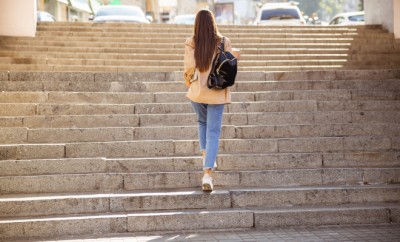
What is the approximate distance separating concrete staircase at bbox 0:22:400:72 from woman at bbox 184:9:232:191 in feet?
15.2

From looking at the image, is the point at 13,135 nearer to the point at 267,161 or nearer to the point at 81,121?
the point at 81,121

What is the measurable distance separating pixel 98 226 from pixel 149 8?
1697 inches

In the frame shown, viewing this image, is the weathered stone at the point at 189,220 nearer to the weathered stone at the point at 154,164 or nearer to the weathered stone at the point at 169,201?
the weathered stone at the point at 169,201

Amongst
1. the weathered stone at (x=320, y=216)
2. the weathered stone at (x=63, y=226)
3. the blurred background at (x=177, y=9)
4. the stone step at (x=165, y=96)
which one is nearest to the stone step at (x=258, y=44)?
the stone step at (x=165, y=96)

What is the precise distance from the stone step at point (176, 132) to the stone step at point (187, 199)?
1.36 meters

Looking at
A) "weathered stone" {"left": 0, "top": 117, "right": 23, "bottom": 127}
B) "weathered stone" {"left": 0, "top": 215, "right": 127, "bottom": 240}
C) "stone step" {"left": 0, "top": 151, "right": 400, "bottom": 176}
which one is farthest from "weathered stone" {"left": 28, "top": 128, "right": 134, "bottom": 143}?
"weathered stone" {"left": 0, "top": 215, "right": 127, "bottom": 240}

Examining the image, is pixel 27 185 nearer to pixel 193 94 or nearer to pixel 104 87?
pixel 193 94

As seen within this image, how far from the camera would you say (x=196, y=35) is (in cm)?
652

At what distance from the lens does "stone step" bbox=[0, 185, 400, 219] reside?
6.32 meters

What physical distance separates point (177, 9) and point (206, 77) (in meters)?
49.0

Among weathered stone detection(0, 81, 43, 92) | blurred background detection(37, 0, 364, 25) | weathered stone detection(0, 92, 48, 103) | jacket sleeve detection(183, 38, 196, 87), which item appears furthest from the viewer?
blurred background detection(37, 0, 364, 25)

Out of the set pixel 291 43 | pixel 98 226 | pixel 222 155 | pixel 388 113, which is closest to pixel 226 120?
pixel 222 155

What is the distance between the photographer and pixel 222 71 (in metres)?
6.41

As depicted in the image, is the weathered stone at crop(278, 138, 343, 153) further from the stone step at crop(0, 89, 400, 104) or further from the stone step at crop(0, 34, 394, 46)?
the stone step at crop(0, 34, 394, 46)
